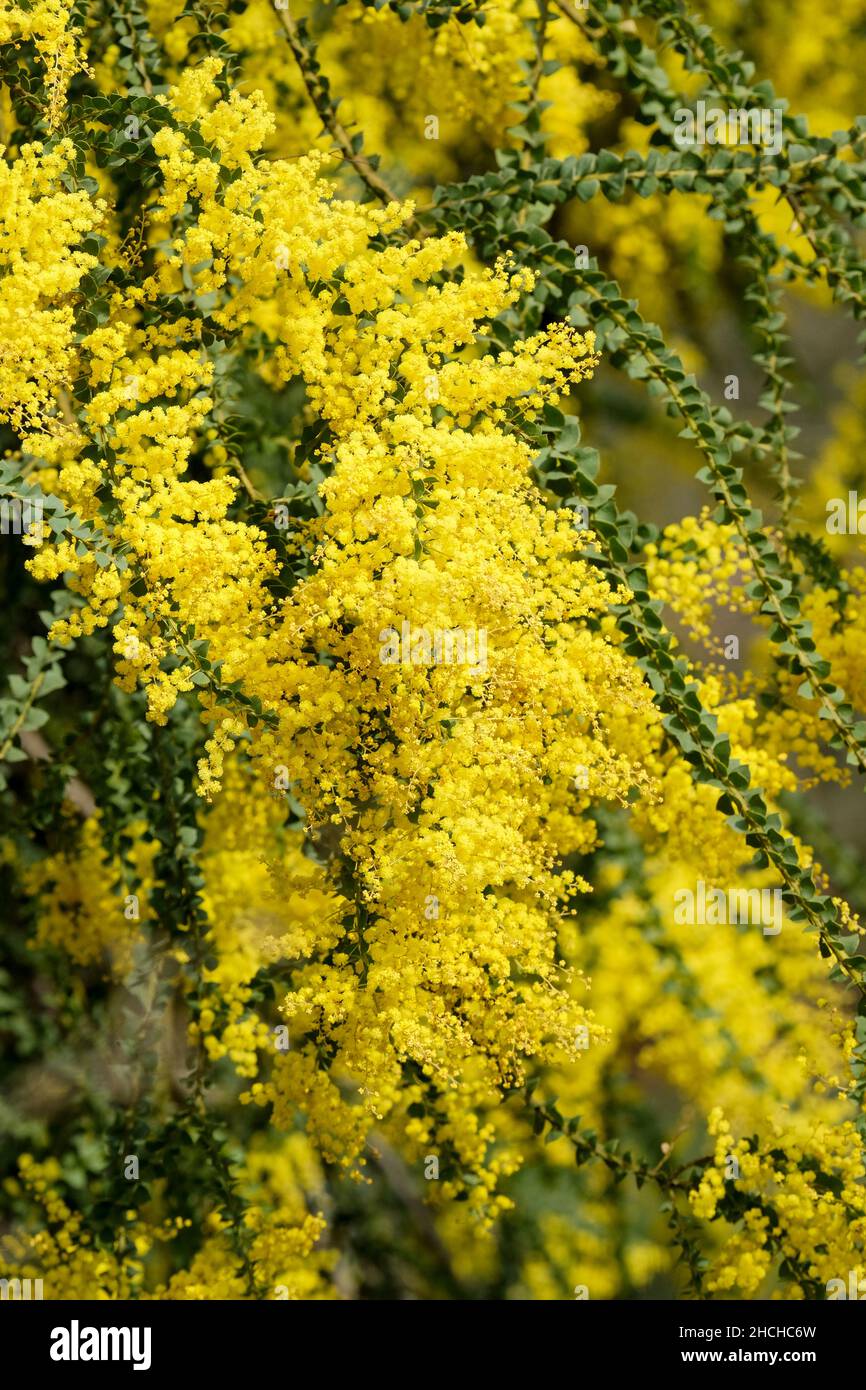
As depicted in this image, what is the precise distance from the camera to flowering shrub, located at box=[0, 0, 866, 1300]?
3.66 feet

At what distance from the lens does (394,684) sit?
3.55ft

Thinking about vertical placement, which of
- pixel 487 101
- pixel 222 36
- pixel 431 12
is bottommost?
pixel 222 36

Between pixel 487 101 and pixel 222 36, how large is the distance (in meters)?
0.49

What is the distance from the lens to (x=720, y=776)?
1.31 meters

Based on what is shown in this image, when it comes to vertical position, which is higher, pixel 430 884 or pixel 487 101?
pixel 487 101

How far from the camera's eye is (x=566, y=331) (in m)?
1.17

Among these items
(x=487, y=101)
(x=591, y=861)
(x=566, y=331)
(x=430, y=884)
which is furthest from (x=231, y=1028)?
(x=487, y=101)

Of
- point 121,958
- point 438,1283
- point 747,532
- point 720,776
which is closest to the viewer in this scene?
point 720,776

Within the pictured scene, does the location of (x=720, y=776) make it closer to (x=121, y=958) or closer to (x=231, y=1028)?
(x=231, y=1028)

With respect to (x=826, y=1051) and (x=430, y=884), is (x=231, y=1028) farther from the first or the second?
(x=826, y=1051)

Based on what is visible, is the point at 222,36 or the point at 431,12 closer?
the point at 222,36

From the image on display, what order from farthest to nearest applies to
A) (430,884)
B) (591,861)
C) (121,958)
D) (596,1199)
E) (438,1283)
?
(596,1199)
(438,1283)
(591,861)
(121,958)
(430,884)

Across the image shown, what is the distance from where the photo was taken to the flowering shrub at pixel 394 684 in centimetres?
112

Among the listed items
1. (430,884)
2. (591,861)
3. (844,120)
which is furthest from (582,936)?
(844,120)
